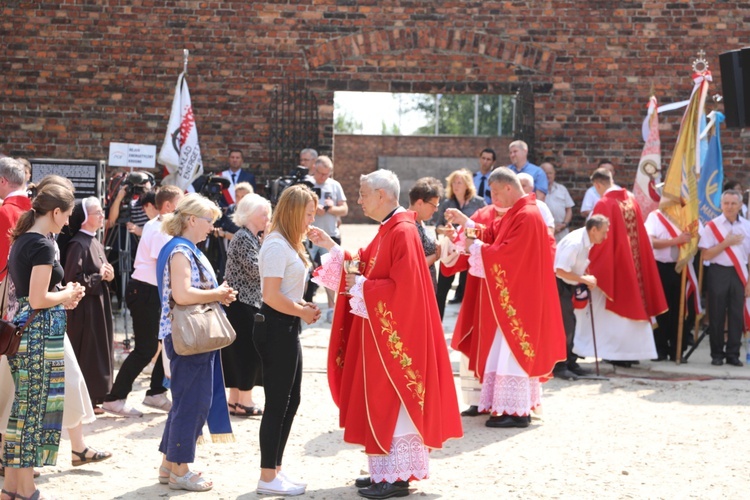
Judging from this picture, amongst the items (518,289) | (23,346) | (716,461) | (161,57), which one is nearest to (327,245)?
(23,346)

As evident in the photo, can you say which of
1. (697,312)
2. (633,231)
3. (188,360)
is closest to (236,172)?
(633,231)

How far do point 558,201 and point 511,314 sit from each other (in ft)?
17.5

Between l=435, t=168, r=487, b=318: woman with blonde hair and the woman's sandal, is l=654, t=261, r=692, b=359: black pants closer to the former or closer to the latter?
l=435, t=168, r=487, b=318: woman with blonde hair

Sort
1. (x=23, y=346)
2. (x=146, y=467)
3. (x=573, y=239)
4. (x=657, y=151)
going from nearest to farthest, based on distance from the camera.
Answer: (x=23, y=346), (x=146, y=467), (x=573, y=239), (x=657, y=151)

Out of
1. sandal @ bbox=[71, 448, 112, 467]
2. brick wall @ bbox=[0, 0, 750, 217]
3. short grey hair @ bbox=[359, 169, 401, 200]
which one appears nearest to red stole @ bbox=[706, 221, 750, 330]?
brick wall @ bbox=[0, 0, 750, 217]

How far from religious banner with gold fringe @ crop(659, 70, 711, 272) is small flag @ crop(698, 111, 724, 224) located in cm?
49

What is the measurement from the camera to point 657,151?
11695mm

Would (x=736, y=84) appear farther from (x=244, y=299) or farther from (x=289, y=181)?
(x=244, y=299)

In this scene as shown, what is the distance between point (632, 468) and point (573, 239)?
317cm

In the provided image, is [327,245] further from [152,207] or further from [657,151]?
[657,151]

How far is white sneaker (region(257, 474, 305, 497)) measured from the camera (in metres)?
5.61

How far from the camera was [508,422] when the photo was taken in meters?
7.48

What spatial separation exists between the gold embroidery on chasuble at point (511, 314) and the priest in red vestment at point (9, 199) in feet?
10.9

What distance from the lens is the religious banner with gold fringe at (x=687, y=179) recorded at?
33.7 ft
